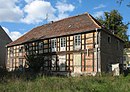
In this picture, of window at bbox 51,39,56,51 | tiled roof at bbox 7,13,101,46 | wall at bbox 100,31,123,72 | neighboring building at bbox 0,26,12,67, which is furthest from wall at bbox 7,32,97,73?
neighboring building at bbox 0,26,12,67

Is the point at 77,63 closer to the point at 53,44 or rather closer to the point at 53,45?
the point at 53,45

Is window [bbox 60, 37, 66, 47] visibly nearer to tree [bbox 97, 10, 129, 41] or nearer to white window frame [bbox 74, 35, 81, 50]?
white window frame [bbox 74, 35, 81, 50]

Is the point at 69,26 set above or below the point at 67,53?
above

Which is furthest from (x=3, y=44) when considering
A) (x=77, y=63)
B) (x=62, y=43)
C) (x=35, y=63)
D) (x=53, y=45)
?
(x=77, y=63)

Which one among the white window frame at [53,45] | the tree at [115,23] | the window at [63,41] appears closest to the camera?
the window at [63,41]

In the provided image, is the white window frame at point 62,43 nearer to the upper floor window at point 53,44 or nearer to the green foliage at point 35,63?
the upper floor window at point 53,44

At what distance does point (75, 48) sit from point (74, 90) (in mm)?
15561

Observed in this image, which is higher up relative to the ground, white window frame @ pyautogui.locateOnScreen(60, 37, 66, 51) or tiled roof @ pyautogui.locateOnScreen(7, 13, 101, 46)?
tiled roof @ pyautogui.locateOnScreen(7, 13, 101, 46)

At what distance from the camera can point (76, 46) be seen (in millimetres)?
28891

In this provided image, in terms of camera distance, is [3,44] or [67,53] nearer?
[67,53]

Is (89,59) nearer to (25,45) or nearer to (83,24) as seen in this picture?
(83,24)

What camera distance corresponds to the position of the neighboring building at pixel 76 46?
27.3 m

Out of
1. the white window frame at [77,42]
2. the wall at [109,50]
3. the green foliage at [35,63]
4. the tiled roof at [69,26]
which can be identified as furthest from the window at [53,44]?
the wall at [109,50]

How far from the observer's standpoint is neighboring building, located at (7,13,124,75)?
27297 mm
